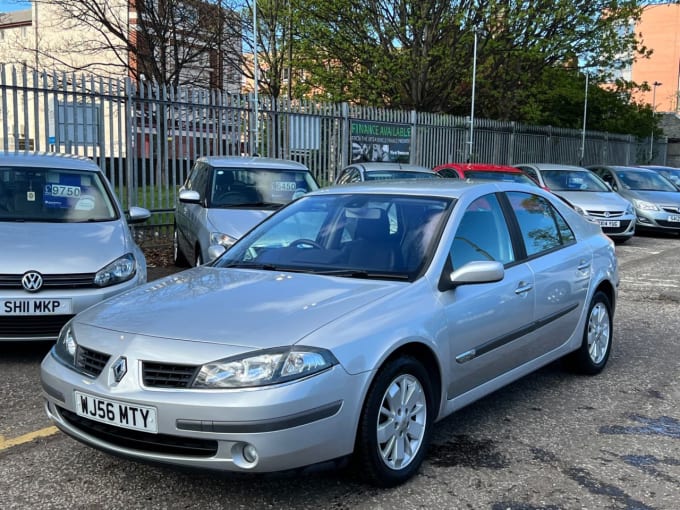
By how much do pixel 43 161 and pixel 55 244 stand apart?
1569mm

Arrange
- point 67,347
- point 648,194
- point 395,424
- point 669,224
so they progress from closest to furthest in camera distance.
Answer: point 395,424, point 67,347, point 669,224, point 648,194

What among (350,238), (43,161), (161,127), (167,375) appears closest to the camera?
(167,375)

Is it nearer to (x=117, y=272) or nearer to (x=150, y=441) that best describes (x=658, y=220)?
(x=117, y=272)

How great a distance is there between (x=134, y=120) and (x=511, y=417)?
8.70 m

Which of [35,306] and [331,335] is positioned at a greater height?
[331,335]

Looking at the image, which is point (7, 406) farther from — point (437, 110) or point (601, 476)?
point (437, 110)

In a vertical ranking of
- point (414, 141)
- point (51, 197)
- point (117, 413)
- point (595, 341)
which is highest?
point (414, 141)

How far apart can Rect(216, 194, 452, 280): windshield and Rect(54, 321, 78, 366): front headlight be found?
42.7 inches

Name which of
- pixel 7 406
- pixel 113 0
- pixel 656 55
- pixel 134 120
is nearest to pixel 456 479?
pixel 7 406

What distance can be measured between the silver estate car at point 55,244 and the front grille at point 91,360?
2095mm

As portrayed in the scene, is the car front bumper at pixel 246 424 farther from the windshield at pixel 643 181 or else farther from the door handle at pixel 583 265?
the windshield at pixel 643 181

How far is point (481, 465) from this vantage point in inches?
147

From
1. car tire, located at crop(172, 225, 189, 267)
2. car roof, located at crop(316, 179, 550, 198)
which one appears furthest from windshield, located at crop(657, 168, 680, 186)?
car roof, located at crop(316, 179, 550, 198)

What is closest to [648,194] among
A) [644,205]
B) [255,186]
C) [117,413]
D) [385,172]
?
[644,205]
